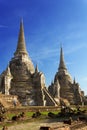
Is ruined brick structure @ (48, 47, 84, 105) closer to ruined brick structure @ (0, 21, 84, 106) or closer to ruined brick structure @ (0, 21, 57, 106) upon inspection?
ruined brick structure @ (0, 21, 84, 106)

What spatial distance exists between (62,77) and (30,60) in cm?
1053

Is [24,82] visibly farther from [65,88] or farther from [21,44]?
[65,88]

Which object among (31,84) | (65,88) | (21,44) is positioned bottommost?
(65,88)

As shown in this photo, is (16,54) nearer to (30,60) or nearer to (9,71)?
(30,60)

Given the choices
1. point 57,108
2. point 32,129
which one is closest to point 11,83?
point 57,108

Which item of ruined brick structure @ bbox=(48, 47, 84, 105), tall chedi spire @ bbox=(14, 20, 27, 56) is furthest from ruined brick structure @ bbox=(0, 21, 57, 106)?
ruined brick structure @ bbox=(48, 47, 84, 105)

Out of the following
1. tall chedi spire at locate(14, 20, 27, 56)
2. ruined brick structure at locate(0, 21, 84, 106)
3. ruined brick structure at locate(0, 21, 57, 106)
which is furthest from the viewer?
tall chedi spire at locate(14, 20, 27, 56)

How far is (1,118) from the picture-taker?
63.1ft

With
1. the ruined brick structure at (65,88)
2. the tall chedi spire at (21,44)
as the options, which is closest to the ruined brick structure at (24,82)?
the tall chedi spire at (21,44)

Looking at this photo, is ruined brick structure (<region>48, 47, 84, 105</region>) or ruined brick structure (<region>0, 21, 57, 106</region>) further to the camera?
ruined brick structure (<region>48, 47, 84, 105</region>)

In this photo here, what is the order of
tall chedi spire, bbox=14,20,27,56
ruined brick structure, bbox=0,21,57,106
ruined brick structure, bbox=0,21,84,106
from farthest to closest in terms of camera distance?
tall chedi spire, bbox=14,20,27,56 < ruined brick structure, bbox=0,21,84,106 < ruined brick structure, bbox=0,21,57,106

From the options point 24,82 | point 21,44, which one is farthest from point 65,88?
point 21,44

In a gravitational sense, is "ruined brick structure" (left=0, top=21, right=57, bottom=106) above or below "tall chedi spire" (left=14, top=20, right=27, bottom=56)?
below

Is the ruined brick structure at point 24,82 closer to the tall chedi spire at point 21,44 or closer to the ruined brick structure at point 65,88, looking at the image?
the tall chedi spire at point 21,44
